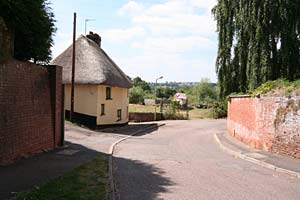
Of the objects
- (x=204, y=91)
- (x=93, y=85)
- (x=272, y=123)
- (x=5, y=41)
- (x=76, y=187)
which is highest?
(x=5, y=41)

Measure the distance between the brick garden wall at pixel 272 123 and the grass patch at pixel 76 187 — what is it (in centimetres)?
801

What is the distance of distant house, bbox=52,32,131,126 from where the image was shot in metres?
31.9

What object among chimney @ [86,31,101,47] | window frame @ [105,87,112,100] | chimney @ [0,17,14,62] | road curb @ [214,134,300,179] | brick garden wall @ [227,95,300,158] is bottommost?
road curb @ [214,134,300,179]

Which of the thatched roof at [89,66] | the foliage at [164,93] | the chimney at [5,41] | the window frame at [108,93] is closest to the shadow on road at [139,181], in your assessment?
the chimney at [5,41]

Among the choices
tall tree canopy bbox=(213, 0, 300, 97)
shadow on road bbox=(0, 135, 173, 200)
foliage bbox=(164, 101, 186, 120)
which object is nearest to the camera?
shadow on road bbox=(0, 135, 173, 200)

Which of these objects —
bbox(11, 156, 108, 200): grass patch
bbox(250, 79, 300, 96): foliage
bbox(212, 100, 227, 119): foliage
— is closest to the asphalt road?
bbox(11, 156, 108, 200): grass patch

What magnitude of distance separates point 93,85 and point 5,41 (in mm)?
20019

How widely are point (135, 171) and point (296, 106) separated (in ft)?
23.5

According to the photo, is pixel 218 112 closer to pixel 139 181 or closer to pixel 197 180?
pixel 197 180

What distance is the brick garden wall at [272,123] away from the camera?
49.8 feet

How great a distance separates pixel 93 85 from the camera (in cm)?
3186

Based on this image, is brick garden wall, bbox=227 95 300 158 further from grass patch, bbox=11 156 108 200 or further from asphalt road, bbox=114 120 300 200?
grass patch, bbox=11 156 108 200

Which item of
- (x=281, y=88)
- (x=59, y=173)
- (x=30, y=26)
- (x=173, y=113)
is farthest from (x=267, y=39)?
(x=173, y=113)

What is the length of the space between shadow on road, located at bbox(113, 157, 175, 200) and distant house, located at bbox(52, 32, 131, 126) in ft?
57.7
